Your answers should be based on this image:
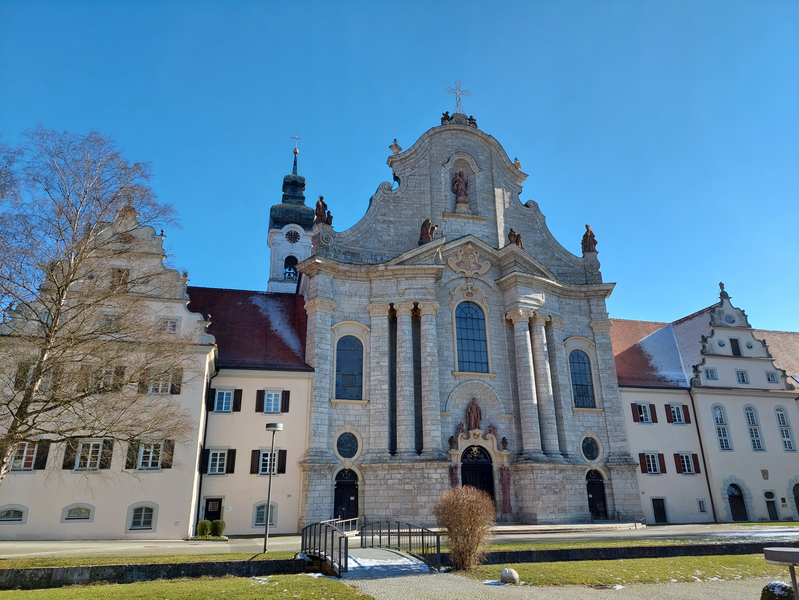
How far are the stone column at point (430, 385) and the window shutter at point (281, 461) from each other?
7.45m

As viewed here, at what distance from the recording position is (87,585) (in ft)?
48.0

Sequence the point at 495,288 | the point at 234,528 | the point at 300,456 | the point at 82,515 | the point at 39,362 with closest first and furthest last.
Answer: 1. the point at 39,362
2. the point at 82,515
3. the point at 234,528
4. the point at 300,456
5. the point at 495,288

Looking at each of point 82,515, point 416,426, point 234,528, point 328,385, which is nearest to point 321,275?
point 328,385

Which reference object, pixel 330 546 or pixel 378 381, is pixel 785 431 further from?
pixel 330 546

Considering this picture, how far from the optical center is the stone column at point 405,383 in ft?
106

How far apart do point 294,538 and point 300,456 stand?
471 cm

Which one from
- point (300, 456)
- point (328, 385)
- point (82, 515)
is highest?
point (328, 385)

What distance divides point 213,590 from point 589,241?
35.8 meters

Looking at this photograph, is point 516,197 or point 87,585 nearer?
point 87,585

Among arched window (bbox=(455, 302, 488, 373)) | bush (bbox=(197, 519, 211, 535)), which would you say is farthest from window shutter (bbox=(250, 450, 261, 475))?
arched window (bbox=(455, 302, 488, 373))

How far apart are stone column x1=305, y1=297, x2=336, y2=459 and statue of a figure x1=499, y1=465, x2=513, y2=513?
388 inches

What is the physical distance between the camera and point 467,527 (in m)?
16.5

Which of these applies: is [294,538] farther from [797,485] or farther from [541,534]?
[797,485]

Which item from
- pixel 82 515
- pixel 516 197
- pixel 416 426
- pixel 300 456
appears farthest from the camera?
pixel 516 197
